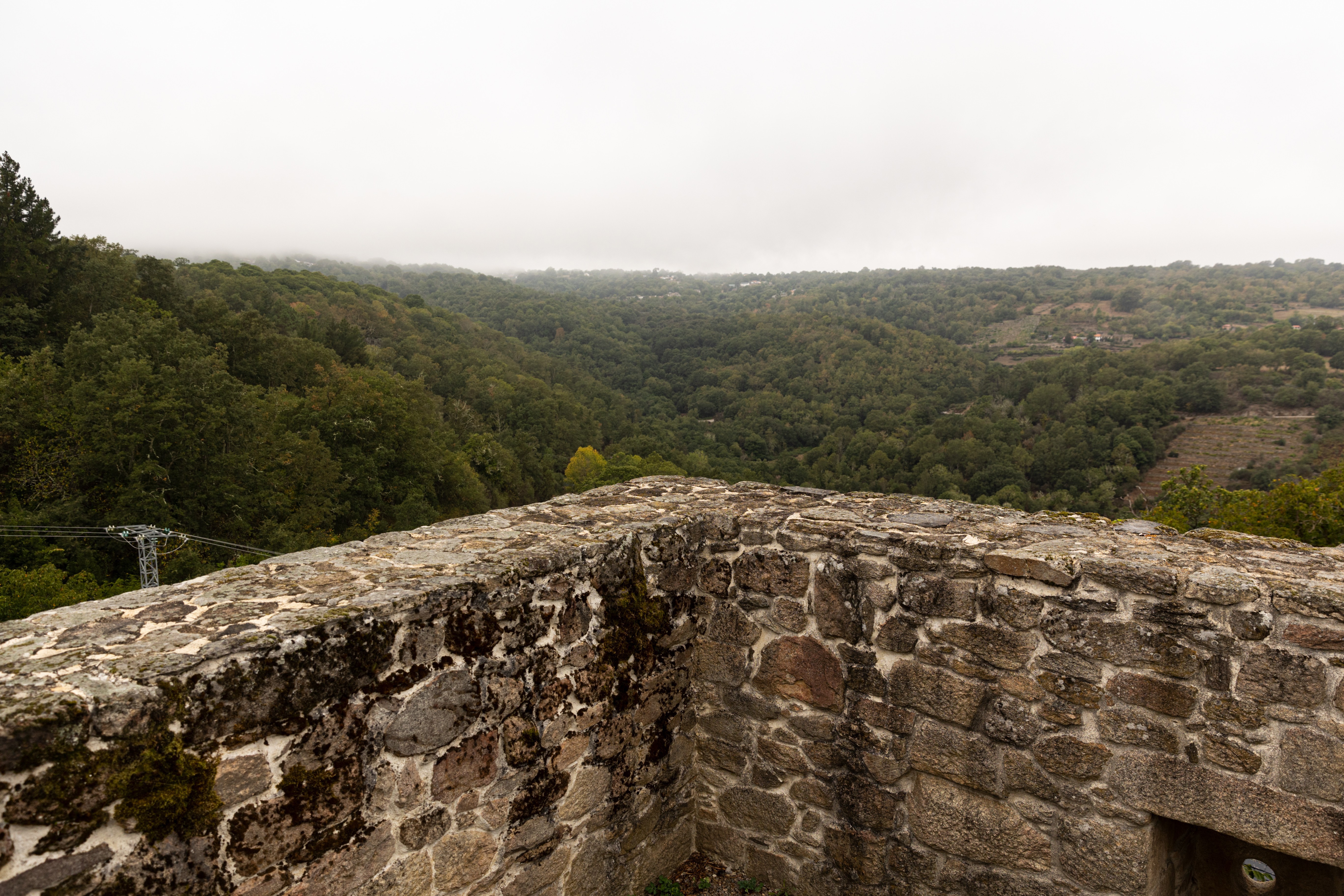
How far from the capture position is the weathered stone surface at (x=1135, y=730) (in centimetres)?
249

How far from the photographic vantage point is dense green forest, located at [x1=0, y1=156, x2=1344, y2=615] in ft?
67.9

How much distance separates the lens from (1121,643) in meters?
2.53

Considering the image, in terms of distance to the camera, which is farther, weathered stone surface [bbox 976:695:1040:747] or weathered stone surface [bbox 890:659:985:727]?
weathered stone surface [bbox 890:659:985:727]

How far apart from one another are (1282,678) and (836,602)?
1.60 m

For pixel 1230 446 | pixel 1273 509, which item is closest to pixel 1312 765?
pixel 1273 509

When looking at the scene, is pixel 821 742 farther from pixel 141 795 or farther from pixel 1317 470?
pixel 1317 470

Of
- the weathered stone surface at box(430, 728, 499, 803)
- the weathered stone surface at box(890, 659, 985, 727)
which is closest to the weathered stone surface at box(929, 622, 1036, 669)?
the weathered stone surface at box(890, 659, 985, 727)

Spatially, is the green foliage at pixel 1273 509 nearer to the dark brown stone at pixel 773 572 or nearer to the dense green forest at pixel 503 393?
the dark brown stone at pixel 773 572

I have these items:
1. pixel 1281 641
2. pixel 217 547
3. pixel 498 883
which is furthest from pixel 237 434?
pixel 1281 641

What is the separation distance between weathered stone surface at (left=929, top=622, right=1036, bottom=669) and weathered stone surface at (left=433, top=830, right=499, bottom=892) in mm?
2068

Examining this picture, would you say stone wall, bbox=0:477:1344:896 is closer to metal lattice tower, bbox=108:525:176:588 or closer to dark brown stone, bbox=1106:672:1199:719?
dark brown stone, bbox=1106:672:1199:719

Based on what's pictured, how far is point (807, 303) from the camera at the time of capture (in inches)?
5719

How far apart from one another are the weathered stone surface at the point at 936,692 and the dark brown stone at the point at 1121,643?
42cm

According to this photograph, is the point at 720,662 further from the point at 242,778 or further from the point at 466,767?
the point at 242,778
